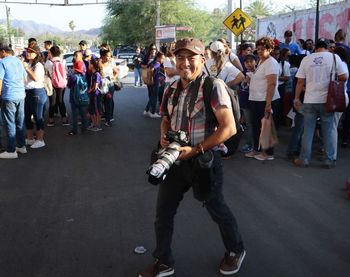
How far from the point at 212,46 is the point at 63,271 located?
13.6 feet

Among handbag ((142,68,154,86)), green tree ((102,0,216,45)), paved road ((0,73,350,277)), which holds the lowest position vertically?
paved road ((0,73,350,277))

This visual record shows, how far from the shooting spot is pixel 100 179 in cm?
596

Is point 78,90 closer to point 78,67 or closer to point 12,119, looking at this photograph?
point 78,67

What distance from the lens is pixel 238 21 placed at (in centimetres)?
1386

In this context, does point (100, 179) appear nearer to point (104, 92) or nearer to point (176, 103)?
point (176, 103)

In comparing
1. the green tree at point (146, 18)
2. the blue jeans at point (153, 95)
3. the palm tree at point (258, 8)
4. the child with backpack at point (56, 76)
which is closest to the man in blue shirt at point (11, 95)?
the child with backpack at point (56, 76)

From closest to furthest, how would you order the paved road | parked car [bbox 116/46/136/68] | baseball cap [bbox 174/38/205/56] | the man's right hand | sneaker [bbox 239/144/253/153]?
baseball cap [bbox 174/38/205/56] < the man's right hand < the paved road < sneaker [bbox 239/144/253/153] < parked car [bbox 116/46/136/68]

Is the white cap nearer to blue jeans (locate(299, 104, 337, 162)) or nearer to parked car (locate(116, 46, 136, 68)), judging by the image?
blue jeans (locate(299, 104, 337, 162))

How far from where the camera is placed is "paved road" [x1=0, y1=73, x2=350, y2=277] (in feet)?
11.9

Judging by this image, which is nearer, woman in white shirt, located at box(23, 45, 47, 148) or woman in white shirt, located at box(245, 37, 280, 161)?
woman in white shirt, located at box(245, 37, 280, 161)

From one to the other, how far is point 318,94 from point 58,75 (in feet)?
19.6

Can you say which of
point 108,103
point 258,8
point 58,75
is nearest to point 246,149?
point 108,103

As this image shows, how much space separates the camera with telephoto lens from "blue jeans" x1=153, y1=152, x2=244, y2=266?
0.21 m

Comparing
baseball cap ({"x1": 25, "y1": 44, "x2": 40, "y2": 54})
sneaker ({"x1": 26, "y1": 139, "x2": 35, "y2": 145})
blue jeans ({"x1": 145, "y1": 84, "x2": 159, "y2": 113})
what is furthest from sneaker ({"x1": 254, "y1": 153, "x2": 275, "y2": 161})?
blue jeans ({"x1": 145, "y1": 84, "x2": 159, "y2": 113})
